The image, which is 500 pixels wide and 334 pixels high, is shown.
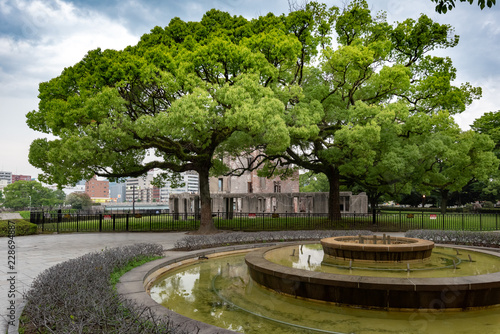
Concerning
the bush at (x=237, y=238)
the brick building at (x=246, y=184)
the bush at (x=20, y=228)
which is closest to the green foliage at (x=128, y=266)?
the bush at (x=237, y=238)

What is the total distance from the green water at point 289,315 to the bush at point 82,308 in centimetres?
141

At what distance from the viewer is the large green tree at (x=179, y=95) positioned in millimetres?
16391

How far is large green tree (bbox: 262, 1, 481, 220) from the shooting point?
784 inches

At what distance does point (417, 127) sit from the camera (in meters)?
21.1

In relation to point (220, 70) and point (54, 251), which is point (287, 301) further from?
point (220, 70)

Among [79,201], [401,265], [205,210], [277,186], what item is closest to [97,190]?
[79,201]

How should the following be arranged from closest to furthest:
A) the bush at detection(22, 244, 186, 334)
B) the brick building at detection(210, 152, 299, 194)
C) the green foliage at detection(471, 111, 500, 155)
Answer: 1. the bush at detection(22, 244, 186, 334)
2. the green foliage at detection(471, 111, 500, 155)
3. the brick building at detection(210, 152, 299, 194)

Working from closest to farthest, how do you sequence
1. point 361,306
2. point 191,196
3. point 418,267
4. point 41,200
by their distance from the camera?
point 361,306
point 418,267
point 191,196
point 41,200

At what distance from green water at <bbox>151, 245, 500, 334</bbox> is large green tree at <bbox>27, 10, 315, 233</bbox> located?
956cm

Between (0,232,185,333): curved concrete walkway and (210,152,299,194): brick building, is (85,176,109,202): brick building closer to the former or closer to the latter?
(210,152,299,194): brick building

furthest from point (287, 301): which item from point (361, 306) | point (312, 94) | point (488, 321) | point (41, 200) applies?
point (41, 200)

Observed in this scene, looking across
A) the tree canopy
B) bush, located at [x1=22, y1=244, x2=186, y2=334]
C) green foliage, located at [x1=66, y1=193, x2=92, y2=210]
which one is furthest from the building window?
green foliage, located at [x1=66, y1=193, x2=92, y2=210]

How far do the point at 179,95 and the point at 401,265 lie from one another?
43.4 feet

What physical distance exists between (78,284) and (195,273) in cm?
394
